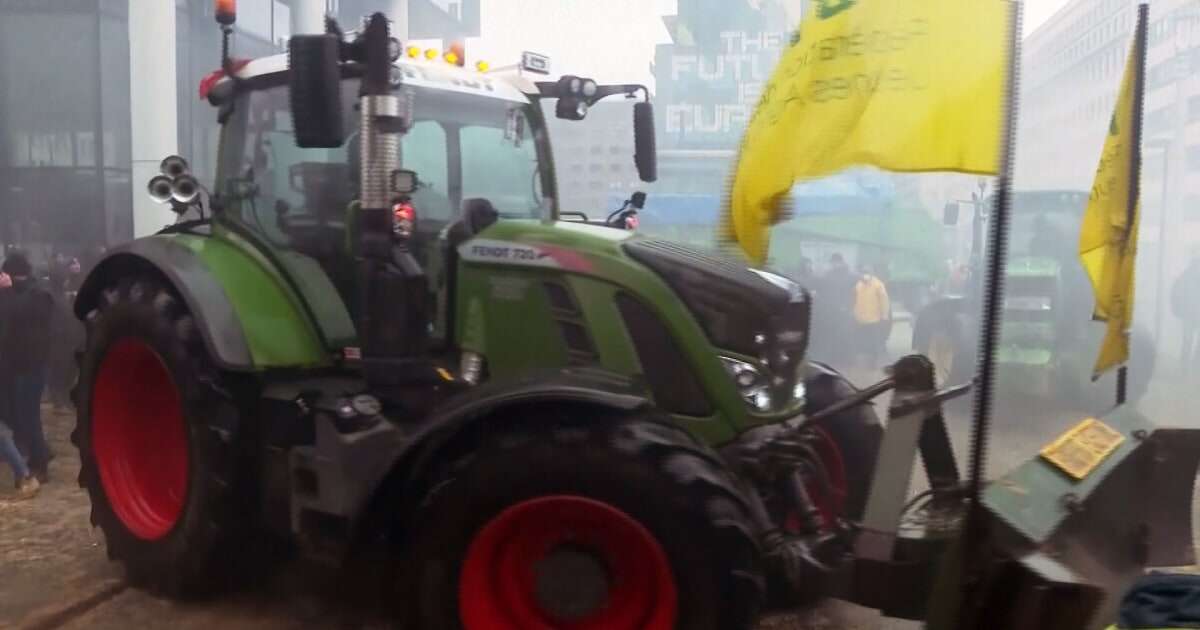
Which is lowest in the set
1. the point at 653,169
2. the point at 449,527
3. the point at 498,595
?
the point at 498,595

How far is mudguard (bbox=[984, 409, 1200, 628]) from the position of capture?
3029 millimetres

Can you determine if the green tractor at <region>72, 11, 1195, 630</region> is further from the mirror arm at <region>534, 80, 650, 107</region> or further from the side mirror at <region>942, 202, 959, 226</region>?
the side mirror at <region>942, 202, 959, 226</region>

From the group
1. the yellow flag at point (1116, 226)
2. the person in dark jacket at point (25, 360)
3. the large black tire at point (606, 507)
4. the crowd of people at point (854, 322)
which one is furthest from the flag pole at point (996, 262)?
the crowd of people at point (854, 322)

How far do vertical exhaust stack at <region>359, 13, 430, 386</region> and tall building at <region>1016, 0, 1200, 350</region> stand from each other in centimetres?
675

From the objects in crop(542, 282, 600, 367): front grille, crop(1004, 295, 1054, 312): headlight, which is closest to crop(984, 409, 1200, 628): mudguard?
crop(542, 282, 600, 367): front grille

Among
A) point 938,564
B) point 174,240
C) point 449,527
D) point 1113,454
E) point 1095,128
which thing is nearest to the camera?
point 938,564

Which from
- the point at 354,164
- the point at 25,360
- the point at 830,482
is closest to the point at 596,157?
the point at 354,164

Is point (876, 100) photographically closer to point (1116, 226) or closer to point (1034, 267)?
point (1116, 226)

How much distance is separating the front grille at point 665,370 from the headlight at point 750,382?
0.12m

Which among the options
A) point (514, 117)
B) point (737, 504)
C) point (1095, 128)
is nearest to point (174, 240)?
point (514, 117)

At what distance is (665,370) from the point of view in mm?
3732

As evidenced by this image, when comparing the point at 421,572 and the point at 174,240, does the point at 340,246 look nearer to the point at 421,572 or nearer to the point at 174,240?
the point at 174,240

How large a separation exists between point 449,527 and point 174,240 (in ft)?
6.86

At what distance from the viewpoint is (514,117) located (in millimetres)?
4918
